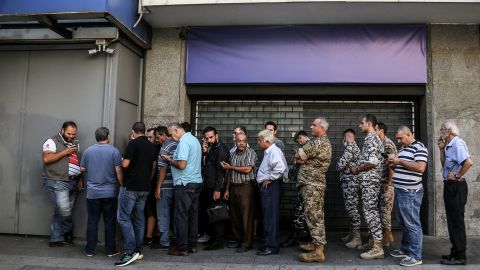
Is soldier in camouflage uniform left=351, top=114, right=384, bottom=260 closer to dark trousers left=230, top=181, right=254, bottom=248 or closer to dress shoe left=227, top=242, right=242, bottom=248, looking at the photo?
dark trousers left=230, top=181, right=254, bottom=248

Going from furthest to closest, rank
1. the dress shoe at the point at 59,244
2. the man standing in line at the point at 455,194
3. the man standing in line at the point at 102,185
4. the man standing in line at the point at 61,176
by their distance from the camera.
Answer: the dress shoe at the point at 59,244
the man standing in line at the point at 61,176
the man standing in line at the point at 102,185
the man standing in line at the point at 455,194

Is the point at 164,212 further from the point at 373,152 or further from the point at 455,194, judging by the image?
the point at 455,194

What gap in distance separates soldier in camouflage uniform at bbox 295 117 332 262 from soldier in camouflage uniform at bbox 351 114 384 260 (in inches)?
22.1

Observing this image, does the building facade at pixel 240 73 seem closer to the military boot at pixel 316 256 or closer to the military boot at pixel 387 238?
the military boot at pixel 387 238

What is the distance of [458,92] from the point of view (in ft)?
22.4

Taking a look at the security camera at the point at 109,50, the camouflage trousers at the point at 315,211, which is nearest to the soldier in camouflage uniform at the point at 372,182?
the camouflage trousers at the point at 315,211

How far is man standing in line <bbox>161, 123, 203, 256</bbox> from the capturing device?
17.9 ft

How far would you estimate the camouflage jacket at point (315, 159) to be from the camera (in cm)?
517

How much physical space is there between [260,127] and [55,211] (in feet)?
12.5

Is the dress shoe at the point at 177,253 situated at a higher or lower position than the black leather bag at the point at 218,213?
lower

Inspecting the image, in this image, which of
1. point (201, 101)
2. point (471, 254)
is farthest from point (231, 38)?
point (471, 254)

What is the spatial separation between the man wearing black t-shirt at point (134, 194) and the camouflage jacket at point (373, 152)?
2.92 meters

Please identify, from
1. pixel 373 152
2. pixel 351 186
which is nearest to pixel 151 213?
pixel 351 186

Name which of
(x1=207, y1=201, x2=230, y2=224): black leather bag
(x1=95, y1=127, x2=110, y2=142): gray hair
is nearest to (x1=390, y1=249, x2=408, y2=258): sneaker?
(x1=207, y1=201, x2=230, y2=224): black leather bag
